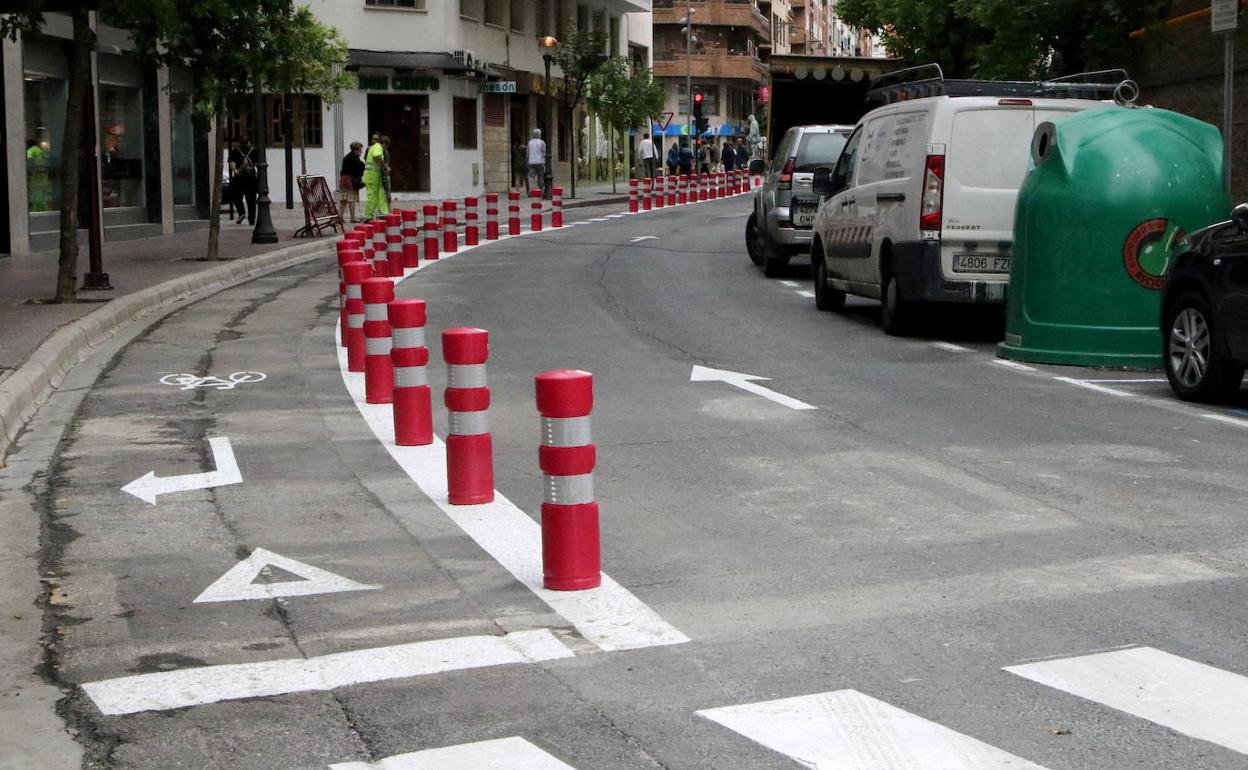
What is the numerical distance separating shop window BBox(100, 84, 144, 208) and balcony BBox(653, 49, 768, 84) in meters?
63.3

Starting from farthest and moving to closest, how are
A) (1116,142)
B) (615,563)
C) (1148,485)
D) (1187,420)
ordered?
(1116,142), (1187,420), (1148,485), (615,563)

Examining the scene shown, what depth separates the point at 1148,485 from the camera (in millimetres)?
8383

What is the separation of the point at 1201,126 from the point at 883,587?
8279 mm

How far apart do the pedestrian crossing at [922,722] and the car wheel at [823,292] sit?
40.7 ft

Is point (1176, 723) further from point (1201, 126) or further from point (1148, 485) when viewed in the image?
point (1201, 126)

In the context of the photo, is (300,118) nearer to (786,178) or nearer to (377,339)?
(786,178)

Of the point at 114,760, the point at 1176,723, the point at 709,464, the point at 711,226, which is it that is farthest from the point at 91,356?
the point at 711,226

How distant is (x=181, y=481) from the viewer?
8.92m

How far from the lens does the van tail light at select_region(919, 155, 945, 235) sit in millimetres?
14695

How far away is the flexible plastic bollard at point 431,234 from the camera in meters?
25.2

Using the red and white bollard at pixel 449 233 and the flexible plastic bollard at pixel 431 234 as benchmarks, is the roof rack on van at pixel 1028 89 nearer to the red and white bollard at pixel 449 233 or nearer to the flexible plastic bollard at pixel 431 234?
the flexible plastic bollard at pixel 431 234

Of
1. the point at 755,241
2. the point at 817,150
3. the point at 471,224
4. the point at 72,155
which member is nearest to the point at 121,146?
the point at 471,224

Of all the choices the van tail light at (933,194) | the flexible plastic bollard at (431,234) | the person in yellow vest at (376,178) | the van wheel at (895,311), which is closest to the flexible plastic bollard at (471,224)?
the flexible plastic bollard at (431,234)

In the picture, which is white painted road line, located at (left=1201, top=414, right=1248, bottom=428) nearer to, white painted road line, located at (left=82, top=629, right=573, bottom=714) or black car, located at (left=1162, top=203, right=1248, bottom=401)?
black car, located at (left=1162, top=203, right=1248, bottom=401)
